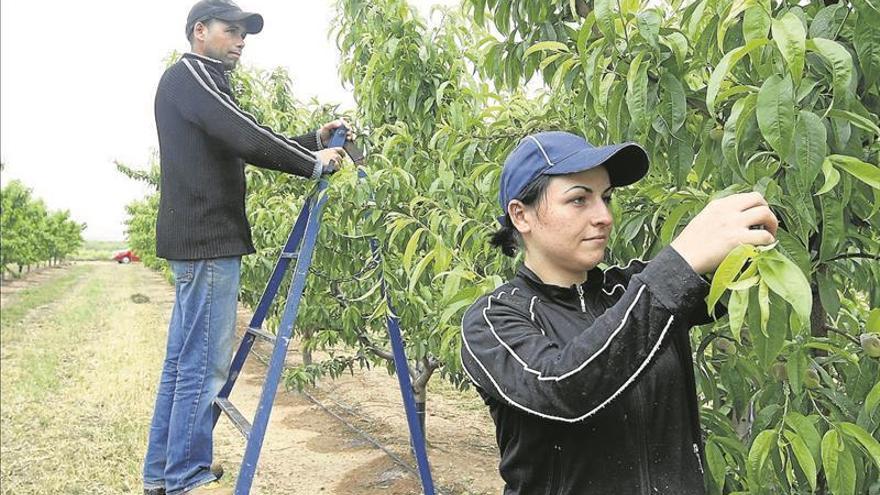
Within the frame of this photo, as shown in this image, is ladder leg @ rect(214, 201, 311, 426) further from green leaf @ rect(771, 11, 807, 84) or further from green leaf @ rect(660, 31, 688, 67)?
green leaf @ rect(771, 11, 807, 84)

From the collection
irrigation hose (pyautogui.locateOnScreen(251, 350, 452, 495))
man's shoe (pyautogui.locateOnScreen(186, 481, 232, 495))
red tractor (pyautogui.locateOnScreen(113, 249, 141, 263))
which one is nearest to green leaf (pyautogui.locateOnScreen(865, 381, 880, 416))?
irrigation hose (pyautogui.locateOnScreen(251, 350, 452, 495))

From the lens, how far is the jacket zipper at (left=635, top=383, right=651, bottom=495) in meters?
1.30

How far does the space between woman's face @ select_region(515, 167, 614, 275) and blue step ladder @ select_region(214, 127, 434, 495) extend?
1.71 m

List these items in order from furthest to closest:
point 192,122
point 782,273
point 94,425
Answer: point 94,425 < point 192,122 < point 782,273

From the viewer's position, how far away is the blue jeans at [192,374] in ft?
9.70

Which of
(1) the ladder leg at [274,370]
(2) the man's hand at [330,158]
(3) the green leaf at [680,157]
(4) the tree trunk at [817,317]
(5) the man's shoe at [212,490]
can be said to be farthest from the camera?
(5) the man's shoe at [212,490]

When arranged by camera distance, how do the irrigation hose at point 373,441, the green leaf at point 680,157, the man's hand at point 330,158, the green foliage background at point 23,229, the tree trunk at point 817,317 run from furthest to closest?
the green foliage background at point 23,229
the irrigation hose at point 373,441
the man's hand at point 330,158
the tree trunk at point 817,317
the green leaf at point 680,157

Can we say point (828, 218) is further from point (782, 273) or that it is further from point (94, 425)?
point (94, 425)

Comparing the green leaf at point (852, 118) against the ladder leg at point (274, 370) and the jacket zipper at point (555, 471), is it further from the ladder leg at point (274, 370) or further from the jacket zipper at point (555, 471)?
the ladder leg at point (274, 370)

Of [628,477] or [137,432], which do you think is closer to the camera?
[628,477]

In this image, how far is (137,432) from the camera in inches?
248

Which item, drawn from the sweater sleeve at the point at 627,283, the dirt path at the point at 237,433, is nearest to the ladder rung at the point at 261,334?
the dirt path at the point at 237,433

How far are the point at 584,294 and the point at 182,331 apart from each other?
2.14m

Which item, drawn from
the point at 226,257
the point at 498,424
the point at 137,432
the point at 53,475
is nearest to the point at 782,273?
the point at 498,424
